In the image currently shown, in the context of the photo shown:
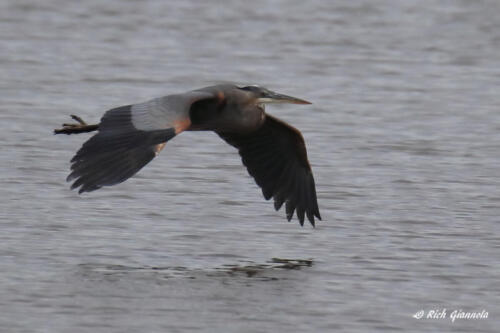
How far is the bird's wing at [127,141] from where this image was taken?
30.0ft

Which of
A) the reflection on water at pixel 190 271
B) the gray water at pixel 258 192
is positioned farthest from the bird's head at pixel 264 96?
the reflection on water at pixel 190 271

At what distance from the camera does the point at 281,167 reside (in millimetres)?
11234

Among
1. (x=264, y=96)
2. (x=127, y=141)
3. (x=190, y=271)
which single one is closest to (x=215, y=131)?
(x=264, y=96)

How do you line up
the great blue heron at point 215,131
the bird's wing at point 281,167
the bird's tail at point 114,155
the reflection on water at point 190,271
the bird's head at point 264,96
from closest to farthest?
the bird's tail at point 114,155, the great blue heron at point 215,131, the reflection on water at point 190,271, the bird's head at point 264,96, the bird's wing at point 281,167

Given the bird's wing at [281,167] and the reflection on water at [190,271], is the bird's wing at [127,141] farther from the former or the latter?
the bird's wing at [281,167]

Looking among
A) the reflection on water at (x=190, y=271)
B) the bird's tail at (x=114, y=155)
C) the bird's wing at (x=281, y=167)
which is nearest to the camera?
the bird's tail at (x=114, y=155)

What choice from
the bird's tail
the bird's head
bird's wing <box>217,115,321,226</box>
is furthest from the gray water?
the bird's head

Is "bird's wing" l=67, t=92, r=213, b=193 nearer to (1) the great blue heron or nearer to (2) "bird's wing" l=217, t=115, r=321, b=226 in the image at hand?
(1) the great blue heron

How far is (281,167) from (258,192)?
3.88 feet

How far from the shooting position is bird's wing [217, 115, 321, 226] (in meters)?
11.2

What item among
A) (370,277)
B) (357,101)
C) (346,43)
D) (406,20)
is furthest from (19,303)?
(406,20)

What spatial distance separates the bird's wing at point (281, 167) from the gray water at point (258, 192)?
24 centimetres

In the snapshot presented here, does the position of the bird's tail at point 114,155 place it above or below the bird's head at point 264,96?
below

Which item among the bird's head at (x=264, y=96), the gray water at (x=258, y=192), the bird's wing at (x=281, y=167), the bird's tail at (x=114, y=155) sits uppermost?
the bird's head at (x=264, y=96)
